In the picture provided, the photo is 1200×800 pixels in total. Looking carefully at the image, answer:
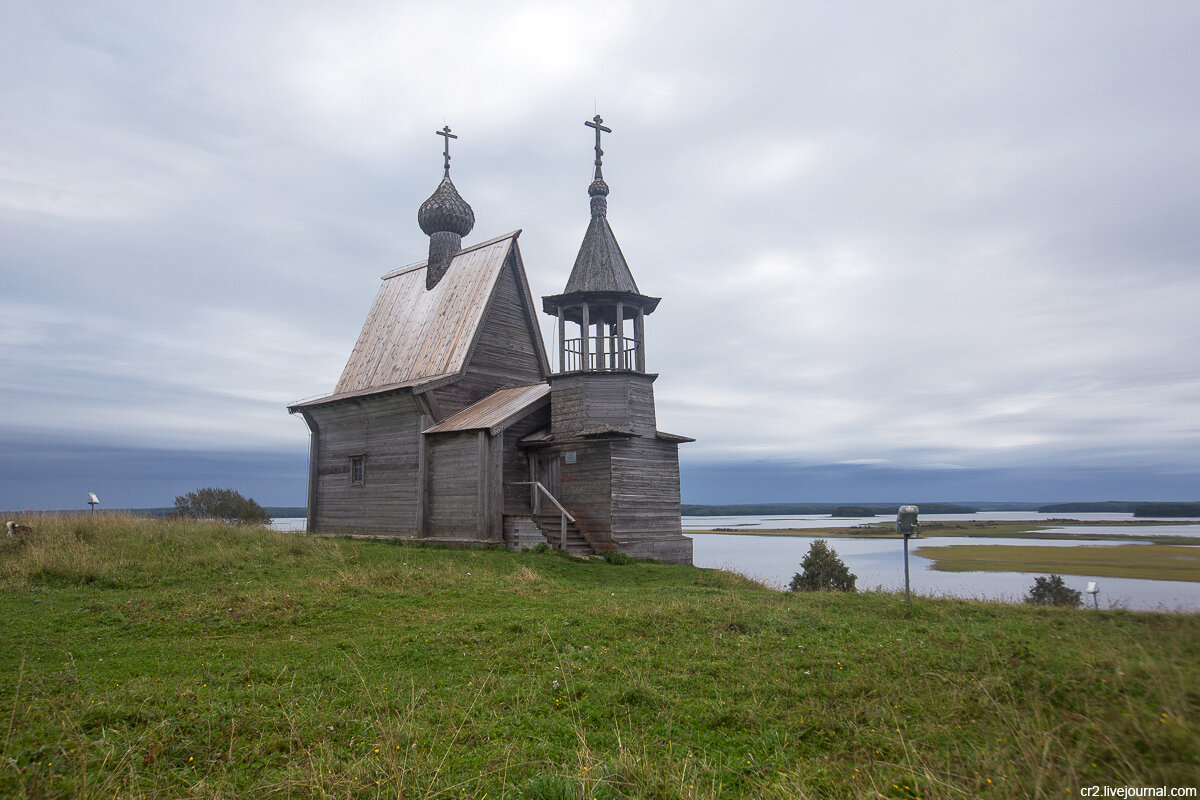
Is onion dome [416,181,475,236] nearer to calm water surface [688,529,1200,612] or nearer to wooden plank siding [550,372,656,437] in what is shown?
wooden plank siding [550,372,656,437]

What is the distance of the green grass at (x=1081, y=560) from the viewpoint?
27.9 feet

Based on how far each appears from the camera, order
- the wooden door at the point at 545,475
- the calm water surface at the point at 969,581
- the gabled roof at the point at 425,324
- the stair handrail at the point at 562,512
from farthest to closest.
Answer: the gabled roof at the point at 425,324, the wooden door at the point at 545,475, the stair handrail at the point at 562,512, the calm water surface at the point at 969,581

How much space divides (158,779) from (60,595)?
913 cm

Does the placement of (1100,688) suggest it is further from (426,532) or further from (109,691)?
(426,532)

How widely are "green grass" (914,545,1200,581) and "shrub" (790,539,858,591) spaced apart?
5563mm

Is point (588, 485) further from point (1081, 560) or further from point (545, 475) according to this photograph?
point (1081, 560)

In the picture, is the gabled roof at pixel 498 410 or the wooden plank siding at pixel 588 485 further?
the gabled roof at pixel 498 410

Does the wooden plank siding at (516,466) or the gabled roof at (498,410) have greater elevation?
the gabled roof at (498,410)

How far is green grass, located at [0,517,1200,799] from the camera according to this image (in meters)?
4.14

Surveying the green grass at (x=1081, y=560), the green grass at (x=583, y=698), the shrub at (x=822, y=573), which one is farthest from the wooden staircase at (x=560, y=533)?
the green grass at (x=1081, y=560)

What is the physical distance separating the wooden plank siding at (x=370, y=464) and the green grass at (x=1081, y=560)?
61.6ft

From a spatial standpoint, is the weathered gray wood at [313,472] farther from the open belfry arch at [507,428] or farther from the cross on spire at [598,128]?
the cross on spire at [598,128]

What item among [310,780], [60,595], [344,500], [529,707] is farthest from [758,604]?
[344,500]

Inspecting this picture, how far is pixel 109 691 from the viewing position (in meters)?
6.29
